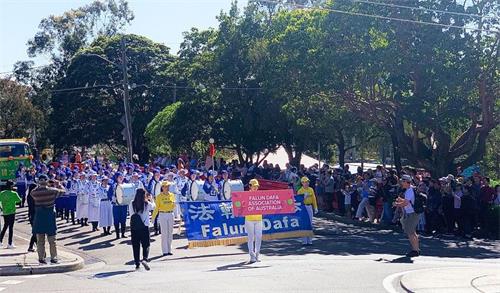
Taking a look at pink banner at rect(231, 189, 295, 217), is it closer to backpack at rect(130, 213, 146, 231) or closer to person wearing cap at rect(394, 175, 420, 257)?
backpack at rect(130, 213, 146, 231)

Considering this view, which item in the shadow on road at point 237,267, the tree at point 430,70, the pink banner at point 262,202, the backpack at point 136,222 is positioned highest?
the tree at point 430,70

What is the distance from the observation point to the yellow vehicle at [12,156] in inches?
1497

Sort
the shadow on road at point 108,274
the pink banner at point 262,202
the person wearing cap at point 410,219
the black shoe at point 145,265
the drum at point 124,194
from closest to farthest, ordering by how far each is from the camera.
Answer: the shadow on road at point 108,274 → the black shoe at point 145,265 → the person wearing cap at point 410,219 → the pink banner at point 262,202 → the drum at point 124,194

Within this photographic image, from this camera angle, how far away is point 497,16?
91.8ft

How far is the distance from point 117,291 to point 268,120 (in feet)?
94.7

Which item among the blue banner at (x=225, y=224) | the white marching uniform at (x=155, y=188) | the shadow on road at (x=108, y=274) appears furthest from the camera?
the white marching uniform at (x=155, y=188)

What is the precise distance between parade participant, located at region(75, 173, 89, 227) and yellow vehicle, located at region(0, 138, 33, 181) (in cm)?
1575

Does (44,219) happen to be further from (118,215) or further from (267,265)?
(118,215)

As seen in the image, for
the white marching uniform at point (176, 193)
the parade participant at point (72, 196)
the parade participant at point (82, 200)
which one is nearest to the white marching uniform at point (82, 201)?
the parade participant at point (82, 200)

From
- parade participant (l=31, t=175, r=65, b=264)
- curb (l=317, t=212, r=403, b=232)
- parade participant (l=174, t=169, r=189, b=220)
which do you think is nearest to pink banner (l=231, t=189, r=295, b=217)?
parade participant (l=31, t=175, r=65, b=264)

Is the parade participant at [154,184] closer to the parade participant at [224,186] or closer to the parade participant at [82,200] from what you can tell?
the parade participant at [82,200]

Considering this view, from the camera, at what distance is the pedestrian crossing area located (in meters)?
12.6

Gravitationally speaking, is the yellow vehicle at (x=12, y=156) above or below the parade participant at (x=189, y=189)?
above

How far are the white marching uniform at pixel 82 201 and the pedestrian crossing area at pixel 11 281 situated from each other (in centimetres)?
848
